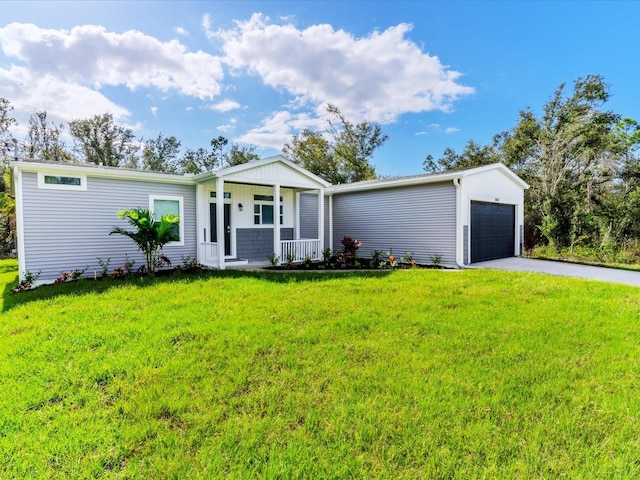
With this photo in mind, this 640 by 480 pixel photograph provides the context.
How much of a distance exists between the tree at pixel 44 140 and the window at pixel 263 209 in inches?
846

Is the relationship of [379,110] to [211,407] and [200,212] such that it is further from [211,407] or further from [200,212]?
[211,407]

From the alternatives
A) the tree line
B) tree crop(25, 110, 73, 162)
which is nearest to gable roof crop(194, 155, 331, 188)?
the tree line

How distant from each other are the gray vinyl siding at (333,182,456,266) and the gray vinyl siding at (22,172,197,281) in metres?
6.71

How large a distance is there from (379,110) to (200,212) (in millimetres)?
21389

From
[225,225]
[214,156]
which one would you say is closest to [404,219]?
[225,225]

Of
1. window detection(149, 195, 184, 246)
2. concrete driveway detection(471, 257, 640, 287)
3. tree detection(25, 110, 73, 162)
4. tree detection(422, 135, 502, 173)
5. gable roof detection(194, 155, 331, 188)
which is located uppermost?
tree detection(25, 110, 73, 162)

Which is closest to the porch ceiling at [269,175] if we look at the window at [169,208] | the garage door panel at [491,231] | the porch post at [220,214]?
the porch post at [220,214]

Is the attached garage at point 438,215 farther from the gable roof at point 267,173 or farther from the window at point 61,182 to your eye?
the window at point 61,182

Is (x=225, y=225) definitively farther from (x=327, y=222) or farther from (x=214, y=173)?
(x=327, y=222)

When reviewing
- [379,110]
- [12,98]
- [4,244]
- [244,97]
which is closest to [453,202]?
[244,97]

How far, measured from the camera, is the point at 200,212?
10.1 m

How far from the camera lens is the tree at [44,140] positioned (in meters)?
23.8

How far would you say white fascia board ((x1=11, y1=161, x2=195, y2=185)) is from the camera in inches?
294

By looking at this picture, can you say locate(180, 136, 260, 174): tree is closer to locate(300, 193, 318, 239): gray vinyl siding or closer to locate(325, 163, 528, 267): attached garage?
locate(300, 193, 318, 239): gray vinyl siding
